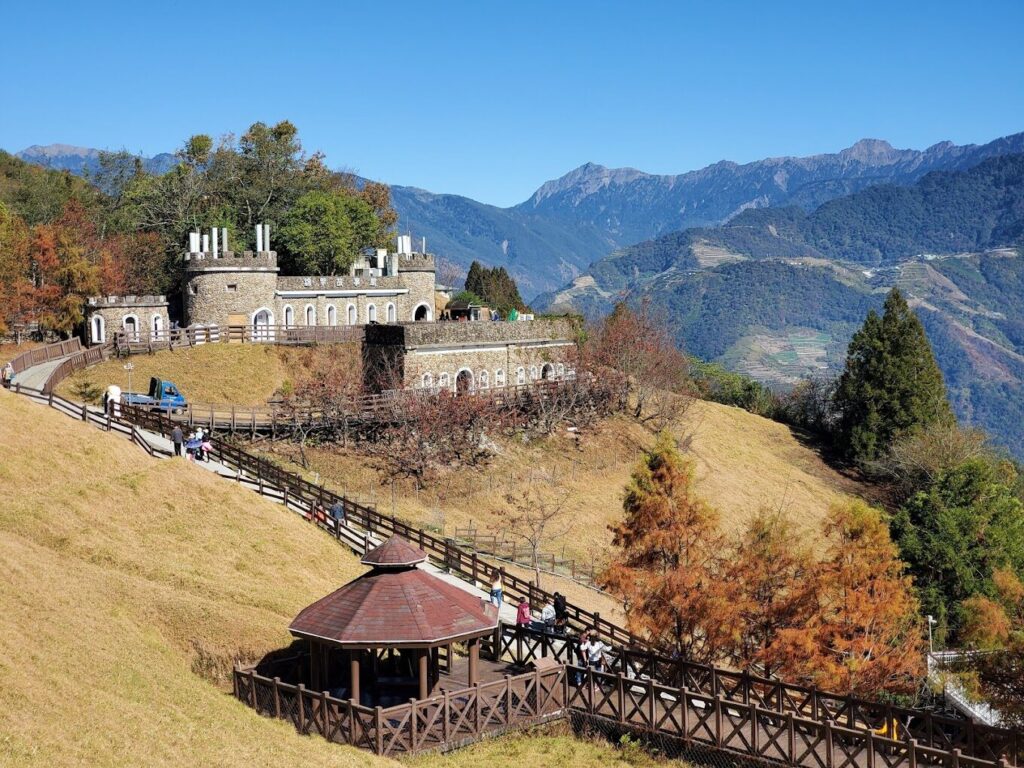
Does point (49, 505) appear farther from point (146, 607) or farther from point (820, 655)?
point (820, 655)

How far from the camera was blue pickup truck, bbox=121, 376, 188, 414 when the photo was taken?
139 ft

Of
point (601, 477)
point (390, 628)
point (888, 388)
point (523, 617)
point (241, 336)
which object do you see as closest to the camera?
point (390, 628)

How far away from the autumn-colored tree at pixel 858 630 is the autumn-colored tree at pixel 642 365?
2972 cm

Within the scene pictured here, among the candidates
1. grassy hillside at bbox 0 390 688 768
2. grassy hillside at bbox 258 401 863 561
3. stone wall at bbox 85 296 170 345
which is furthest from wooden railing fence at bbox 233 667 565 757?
stone wall at bbox 85 296 170 345

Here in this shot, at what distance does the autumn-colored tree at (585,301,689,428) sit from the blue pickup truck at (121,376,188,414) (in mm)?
23317

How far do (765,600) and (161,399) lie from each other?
76.2 feet

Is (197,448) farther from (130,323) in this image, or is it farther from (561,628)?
(130,323)

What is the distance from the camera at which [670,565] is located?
1245 inches

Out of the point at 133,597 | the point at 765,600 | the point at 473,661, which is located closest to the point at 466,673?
the point at 473,661

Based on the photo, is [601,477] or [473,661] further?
[601,477]

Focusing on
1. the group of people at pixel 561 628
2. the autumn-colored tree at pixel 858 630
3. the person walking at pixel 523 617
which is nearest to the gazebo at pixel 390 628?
the group of people at pixel 561 628

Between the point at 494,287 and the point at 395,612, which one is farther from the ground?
the point at 494,287

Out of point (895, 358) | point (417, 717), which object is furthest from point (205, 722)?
point (895, 358)

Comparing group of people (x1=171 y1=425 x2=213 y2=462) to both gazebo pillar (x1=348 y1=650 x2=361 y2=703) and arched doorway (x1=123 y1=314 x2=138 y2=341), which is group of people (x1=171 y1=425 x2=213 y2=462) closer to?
gazebo pillar (x1=348 y1=650 x2=361 y2=703)
